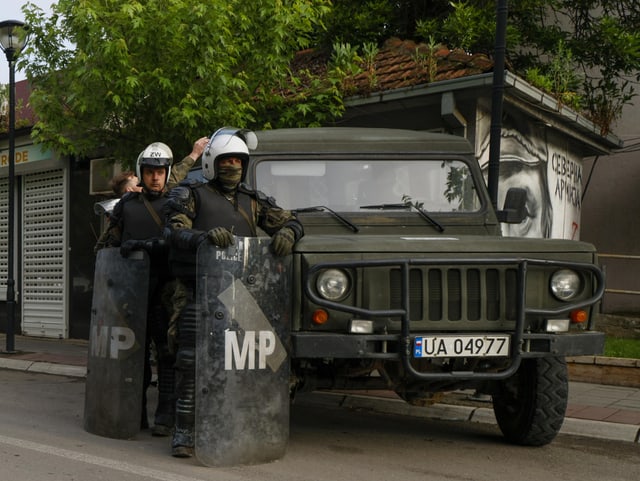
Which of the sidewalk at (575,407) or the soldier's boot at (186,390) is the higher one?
the soldier's boot at (186,390)

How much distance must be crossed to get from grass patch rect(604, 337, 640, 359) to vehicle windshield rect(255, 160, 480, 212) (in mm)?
3484

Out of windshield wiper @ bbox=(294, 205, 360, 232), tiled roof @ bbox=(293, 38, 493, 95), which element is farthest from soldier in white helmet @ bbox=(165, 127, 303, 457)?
tiled roof @ bbox=(293, 38, 493, 95)

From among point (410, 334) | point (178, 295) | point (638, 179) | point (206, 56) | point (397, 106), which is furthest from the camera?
point (638, 179)

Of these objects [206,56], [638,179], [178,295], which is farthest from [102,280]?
[638,179]

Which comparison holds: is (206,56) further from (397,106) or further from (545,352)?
(545,352)

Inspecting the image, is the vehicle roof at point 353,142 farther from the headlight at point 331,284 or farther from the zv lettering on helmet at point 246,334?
the zv lettering on helmet at point 246,334

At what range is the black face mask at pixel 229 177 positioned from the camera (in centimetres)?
542

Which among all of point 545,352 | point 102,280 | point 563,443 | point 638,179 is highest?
point 638,179

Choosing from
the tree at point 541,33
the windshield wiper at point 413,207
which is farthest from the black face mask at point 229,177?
the tree at point 541,33

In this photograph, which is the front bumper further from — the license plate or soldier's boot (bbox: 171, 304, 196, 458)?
soldier's boot (bbox: 171, 304, 196, 458)

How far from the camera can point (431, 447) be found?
589 centimetres

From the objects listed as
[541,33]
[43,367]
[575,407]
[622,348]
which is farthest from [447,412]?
[541,33]

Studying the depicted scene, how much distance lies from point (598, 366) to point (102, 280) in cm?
516

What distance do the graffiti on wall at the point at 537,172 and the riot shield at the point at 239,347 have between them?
596 centimetres
